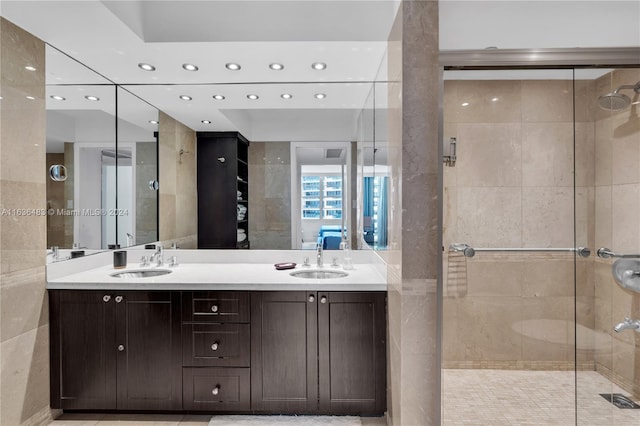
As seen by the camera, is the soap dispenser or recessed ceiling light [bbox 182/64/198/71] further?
the soap dispenser

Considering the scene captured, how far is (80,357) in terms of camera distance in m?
2.11

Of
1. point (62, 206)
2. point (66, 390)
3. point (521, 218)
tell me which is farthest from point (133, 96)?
point (521, 218)

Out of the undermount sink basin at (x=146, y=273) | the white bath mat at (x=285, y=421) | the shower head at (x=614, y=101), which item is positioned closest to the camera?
the shower head at (x=614, y=101)

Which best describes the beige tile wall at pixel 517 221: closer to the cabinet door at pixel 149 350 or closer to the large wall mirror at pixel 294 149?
the large wall mirror at pixel 294 149

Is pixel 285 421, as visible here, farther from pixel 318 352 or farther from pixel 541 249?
pixel 541 249

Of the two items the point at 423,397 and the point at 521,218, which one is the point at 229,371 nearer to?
the point at 423,397

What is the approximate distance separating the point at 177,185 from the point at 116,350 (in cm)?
126

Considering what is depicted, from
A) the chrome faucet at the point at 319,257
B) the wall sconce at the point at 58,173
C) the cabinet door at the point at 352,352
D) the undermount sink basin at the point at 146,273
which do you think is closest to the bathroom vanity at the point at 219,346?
the cabinet door at the point at 352,352

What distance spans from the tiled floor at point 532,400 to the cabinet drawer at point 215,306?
4.03ft

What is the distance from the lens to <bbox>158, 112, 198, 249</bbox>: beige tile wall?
2762mm

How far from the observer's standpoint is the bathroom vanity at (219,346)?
2.06 metres

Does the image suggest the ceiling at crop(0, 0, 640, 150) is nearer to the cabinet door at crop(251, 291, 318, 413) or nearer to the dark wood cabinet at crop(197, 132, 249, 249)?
the dark wood cabinet at crop(197, 132, 249, 249)

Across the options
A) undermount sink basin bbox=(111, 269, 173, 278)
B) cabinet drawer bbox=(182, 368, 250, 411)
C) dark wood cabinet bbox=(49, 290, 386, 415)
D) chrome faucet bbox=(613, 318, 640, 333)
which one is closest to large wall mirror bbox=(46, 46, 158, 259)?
undermount sink basin bbox=(111, 269, 173, 278)

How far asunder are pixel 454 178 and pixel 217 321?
1.58 meters
